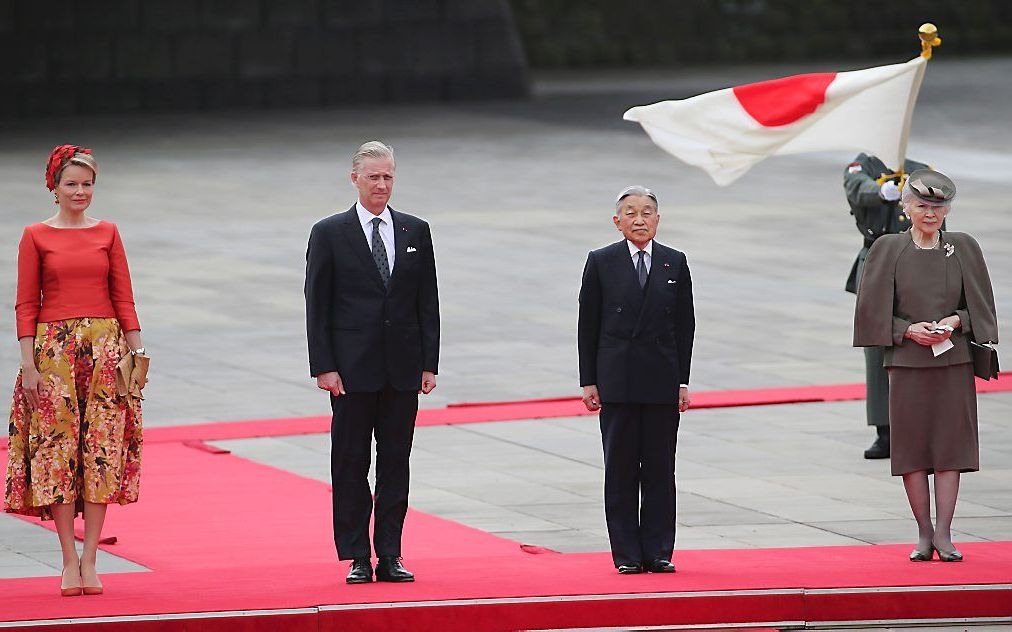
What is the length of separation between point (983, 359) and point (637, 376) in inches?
60.8

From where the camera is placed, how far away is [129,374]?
766 centimetres

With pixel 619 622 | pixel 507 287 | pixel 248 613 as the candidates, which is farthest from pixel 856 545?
pixel 507 287

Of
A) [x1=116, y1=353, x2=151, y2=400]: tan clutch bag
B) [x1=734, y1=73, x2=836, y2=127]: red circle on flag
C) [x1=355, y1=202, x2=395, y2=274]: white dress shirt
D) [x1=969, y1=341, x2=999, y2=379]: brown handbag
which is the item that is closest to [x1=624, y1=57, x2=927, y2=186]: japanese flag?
[x1=734, y1=73, x2=836, y2=127]: red circle on flag

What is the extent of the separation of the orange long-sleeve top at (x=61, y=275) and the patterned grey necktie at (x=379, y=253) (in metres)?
1.00

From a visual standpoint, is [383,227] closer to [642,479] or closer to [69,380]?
[69,380]

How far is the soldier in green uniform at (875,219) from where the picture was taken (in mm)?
10570

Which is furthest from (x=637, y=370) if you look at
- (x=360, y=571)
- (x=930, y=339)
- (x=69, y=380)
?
(x=69, y=380)

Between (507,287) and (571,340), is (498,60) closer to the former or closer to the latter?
(507,287)

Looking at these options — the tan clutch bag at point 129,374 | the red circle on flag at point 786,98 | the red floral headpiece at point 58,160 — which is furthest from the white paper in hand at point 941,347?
the red floral headpiece at point 58,160

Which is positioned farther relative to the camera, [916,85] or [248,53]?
[248,53]

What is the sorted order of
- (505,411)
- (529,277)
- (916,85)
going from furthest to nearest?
(529,277)
(505,411)
(916,85)

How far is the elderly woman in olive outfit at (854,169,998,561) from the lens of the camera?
8.12m

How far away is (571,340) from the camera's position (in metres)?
15.2

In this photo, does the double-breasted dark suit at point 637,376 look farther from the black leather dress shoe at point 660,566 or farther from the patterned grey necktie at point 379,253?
the patterned grey necktie at point 379,253
